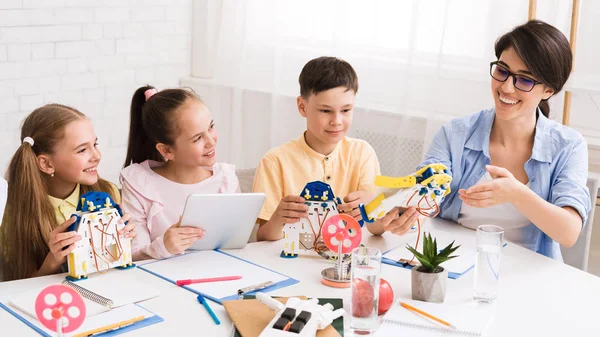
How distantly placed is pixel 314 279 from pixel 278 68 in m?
2.35

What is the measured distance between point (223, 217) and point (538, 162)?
1.00 meters

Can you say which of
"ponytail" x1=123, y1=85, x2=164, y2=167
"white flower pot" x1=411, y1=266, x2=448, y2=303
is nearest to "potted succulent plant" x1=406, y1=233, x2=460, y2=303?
"white flower pot" x1=411, y1=266, x2=448, y2=303

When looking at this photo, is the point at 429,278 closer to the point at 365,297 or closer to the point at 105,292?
the point at 365,297

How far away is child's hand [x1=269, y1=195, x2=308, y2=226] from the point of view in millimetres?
2053

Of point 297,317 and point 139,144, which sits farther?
point 139,144

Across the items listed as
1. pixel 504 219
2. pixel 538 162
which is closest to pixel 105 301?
pixel 504 219

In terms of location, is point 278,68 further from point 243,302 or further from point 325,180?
point 243,302

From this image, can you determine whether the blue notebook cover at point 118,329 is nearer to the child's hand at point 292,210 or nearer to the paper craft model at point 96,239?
the paper craft model at point 96,239

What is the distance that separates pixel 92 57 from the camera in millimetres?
4012

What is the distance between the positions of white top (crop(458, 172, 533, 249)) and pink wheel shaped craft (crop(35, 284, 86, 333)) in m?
1.34

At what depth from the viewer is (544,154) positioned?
2.31m

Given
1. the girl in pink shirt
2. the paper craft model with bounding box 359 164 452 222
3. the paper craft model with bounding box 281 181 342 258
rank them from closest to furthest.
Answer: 1. the paper craft model with bounding box 359 164 452 222
2. the paper craft model with bounding box 281 181 342 258
3. the girl in pink shirt

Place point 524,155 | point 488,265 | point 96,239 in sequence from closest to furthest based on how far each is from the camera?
1. point 488,265
2. point 96,239
3. point 524,155

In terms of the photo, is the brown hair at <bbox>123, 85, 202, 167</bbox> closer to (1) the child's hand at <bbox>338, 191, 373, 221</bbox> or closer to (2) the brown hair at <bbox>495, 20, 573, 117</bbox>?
(1) the child's hand at <bbox>338, 191, 373, 221</bbox>
